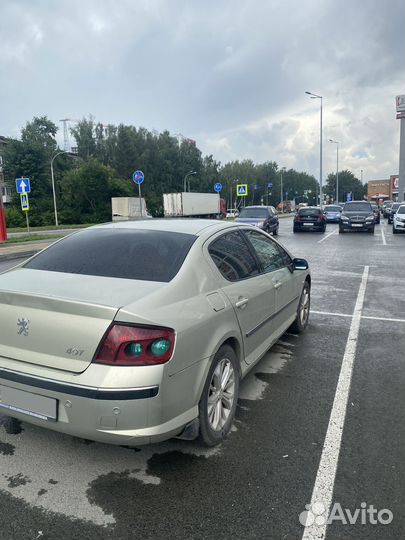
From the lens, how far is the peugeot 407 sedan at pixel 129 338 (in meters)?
2.49

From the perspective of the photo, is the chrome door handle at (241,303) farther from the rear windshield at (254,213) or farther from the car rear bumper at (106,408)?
the rear windshield at (254,213)

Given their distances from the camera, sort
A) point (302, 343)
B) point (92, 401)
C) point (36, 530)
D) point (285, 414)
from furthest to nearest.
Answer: point (302, 343) → point (285, 414) → point (92, 401) → point (36, 530)

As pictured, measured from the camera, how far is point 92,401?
245cm

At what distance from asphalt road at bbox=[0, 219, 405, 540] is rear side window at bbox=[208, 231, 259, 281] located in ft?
3.64

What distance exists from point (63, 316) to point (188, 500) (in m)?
1.27

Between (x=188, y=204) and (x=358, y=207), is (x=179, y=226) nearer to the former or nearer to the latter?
(x=358, y=207)

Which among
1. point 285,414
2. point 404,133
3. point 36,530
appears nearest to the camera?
point 36,530

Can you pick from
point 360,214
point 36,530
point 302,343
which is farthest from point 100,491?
point 360,214

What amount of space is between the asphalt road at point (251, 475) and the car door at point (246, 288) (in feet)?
1.76

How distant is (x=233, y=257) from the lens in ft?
12.2

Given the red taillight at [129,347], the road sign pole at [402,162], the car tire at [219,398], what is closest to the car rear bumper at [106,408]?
the red taillight at [129,347]

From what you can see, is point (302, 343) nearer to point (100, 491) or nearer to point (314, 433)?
point (314, 433)

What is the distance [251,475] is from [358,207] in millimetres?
24165

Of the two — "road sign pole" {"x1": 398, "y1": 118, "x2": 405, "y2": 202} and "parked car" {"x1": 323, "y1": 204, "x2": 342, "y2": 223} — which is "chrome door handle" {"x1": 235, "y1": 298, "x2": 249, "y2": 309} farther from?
"road sign pole" {"x1": 398, "y1": 118, "x2": 405, "y2": 202}
